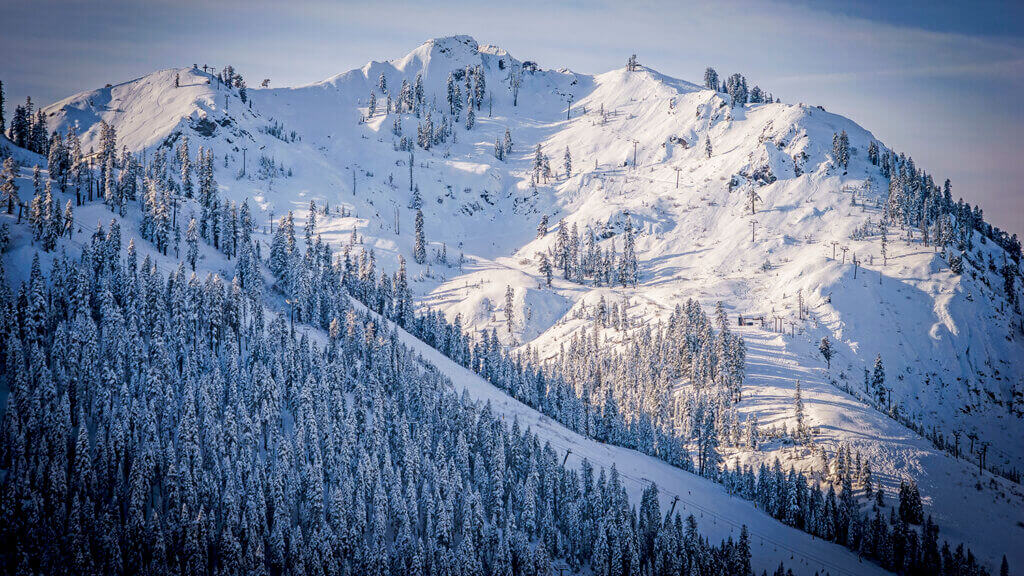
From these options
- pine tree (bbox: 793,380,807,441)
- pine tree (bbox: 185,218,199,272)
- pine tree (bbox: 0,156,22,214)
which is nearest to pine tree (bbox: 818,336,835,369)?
pine tree (bbox: 793,380,807,441)

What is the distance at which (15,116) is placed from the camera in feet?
580

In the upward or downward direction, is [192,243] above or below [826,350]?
above


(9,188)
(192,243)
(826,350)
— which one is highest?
(9,188)

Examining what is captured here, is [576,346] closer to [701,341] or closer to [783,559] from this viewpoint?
[701,341]

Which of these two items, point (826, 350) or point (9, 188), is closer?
point (9, 188)

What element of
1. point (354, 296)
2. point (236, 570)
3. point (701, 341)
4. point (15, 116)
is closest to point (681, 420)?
point (701, 341)

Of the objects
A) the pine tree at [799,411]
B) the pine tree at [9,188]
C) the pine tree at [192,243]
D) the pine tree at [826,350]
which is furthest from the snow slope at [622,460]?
the pine tree at [826,350]

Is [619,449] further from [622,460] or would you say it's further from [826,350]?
[826,350]

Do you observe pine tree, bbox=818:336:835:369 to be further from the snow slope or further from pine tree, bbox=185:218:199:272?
pine tree, bbox=185:218:199:272

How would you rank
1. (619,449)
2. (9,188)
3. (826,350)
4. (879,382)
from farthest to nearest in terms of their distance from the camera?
(826,350)
(879,382)
(619,449)
(9,188)

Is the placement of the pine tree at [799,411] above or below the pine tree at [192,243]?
below

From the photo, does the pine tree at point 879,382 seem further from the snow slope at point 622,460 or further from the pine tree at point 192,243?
the pine tree at point 192,243

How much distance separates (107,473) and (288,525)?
22260mm

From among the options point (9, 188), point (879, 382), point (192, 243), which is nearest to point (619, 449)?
point (879, 382)
